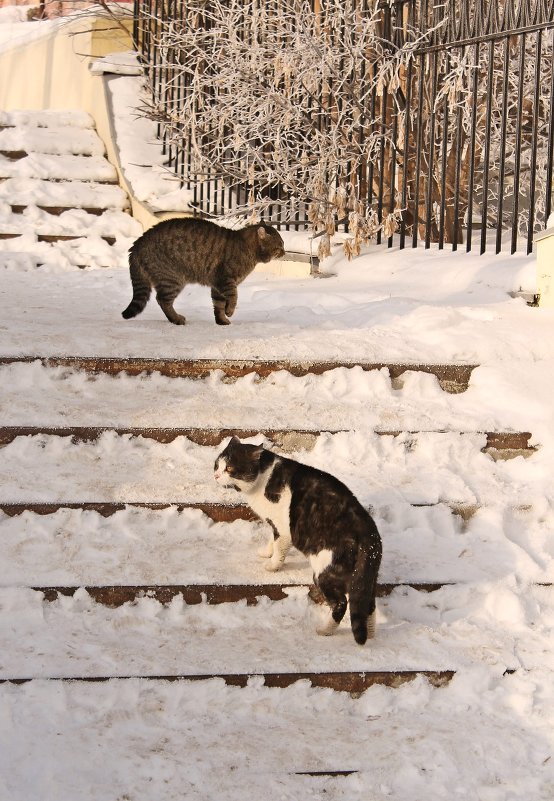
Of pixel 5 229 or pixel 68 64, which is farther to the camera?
pixel 68 64

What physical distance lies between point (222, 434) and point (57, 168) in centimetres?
728

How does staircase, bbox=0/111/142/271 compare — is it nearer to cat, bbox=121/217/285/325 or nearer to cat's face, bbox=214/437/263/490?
cat, bbox=121/217/285/325

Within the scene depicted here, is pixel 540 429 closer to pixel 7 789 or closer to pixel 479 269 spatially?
pixel 479 269

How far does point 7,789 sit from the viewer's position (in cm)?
346

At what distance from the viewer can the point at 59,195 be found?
1150cm

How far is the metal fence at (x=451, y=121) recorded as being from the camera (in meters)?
7.70

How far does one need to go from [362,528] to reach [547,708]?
96cm

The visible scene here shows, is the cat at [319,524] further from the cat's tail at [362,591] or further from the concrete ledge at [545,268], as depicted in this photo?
the concrete ledge at [545,268]

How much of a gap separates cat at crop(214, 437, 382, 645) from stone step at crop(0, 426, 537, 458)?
23.3 inches

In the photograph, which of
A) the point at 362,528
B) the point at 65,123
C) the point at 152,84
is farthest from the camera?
the point at 65,123

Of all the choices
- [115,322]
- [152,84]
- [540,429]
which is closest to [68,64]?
[152,84]

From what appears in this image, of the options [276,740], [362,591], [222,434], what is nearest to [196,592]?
[362,591]

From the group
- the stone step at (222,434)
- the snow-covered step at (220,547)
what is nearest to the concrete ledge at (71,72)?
the stone step at (222,434)

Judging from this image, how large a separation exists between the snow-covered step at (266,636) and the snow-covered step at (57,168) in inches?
324
